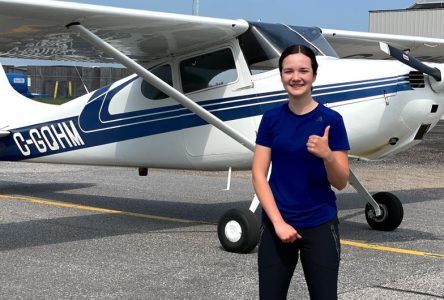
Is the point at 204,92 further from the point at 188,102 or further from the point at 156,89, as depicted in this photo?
the point at 156,89

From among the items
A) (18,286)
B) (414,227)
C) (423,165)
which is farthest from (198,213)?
(423,165)

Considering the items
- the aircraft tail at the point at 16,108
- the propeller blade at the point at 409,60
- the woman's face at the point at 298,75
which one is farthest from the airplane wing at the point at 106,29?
the woman's face at the point at 298,75

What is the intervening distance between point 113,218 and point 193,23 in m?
2.72

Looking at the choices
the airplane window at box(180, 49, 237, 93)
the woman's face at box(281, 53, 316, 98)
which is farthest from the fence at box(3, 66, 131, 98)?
the woman's face at box(281, 53, 316, 98)

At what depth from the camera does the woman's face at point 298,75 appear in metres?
3.11

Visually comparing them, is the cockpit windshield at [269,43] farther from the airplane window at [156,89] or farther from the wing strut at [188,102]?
the airplane window at [156,89]

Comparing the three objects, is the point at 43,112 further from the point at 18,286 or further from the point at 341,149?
the point at 341,149

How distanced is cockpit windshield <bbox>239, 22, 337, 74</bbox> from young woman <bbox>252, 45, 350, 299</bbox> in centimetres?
430

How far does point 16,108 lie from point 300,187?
8.21 meters

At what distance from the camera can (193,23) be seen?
24.1ft

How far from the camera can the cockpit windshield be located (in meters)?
7.45

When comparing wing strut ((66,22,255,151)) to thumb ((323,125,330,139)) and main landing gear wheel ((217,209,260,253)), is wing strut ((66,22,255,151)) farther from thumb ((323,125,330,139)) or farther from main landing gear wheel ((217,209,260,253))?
thumb ((323,125,330,139))

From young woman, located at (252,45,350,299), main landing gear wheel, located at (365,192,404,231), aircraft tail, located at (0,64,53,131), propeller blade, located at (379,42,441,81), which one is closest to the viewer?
young woman, located at (252,45,350,299)

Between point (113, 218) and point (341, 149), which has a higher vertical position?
point (341, 149)
